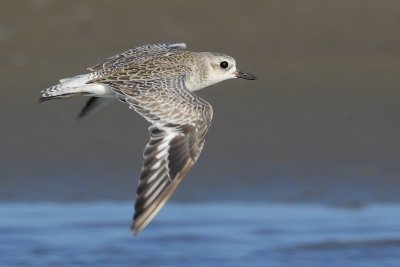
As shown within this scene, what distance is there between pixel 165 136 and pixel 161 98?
1.35ft

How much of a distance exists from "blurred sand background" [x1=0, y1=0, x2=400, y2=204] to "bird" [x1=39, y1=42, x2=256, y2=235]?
2.24 metres

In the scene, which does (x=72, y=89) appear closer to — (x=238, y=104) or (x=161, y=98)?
(x=161, y=98)

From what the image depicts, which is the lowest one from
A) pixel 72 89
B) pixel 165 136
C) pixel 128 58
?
pixel 128 58

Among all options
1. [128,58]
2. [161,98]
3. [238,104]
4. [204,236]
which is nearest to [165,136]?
[161,98]

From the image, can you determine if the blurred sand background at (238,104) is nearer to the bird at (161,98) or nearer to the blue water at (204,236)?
the blue water at (204,236)

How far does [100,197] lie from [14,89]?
2.82 metres

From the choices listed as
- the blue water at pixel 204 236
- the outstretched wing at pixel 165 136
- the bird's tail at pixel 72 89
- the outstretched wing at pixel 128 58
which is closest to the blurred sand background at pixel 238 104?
the blue water at pixel 204 236

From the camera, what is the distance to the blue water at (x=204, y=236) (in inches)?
420

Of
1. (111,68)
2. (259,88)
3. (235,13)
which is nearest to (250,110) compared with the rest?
(259,88)

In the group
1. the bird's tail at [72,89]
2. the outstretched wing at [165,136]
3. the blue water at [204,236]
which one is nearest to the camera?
the outstretched wing at [165,136]

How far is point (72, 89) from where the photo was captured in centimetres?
961

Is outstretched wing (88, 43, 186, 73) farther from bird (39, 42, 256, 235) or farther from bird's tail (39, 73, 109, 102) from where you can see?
bird's tail (39, 73, 109, 102)

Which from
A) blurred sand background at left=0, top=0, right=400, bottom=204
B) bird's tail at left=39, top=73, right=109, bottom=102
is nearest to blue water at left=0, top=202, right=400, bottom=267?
blurred sand background at left=0, top=0, right=400, bottom=204

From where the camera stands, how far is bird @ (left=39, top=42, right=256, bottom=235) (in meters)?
8.44
